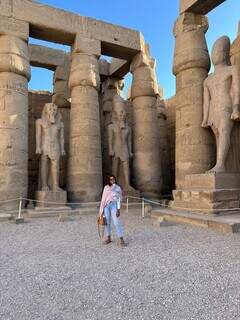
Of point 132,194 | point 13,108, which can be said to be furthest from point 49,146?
point 132,194

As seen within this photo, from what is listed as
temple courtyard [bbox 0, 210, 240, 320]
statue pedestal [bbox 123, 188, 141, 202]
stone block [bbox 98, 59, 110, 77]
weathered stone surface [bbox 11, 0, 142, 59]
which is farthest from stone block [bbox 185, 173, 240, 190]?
stone block [bbox 98, 59, 110, 77]

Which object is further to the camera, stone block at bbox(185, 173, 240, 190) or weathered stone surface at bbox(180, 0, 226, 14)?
weathered stone surface at bbox(180, 0, 226, 14)

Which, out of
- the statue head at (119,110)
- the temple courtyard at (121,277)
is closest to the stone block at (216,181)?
the temple courtyard at (121,277)

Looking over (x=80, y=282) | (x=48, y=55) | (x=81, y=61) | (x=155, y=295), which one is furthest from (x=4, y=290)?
(x=48, y=55)

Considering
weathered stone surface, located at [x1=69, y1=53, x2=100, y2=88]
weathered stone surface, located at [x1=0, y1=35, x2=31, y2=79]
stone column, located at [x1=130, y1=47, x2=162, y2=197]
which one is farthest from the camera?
stone column, located at [x1=130, y1=47, x2=162, y2=197]

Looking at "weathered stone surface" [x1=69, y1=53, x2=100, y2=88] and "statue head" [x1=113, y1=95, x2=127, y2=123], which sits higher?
"weathered stone surface" [x1=69, y1=53, x2=100, y2=88]

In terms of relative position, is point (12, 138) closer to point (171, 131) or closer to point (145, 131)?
point (145, 131)

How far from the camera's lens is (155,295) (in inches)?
125

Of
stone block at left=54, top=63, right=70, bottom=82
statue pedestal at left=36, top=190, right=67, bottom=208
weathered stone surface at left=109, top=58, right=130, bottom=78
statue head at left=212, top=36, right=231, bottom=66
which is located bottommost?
statue pedestal at left=36, top=190, right=67, bottom=208

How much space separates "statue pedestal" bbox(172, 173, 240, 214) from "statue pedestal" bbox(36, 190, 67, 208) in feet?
12.7

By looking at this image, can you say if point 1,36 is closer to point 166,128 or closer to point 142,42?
point 142,42

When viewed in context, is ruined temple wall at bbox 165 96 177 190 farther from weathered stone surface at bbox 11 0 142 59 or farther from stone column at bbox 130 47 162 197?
weathered stone surface at bbox 11 0 142 59

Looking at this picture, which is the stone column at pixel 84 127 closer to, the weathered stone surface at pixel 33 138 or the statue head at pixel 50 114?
the statue head at pixel 50 114

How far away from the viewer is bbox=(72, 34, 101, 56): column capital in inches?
469
